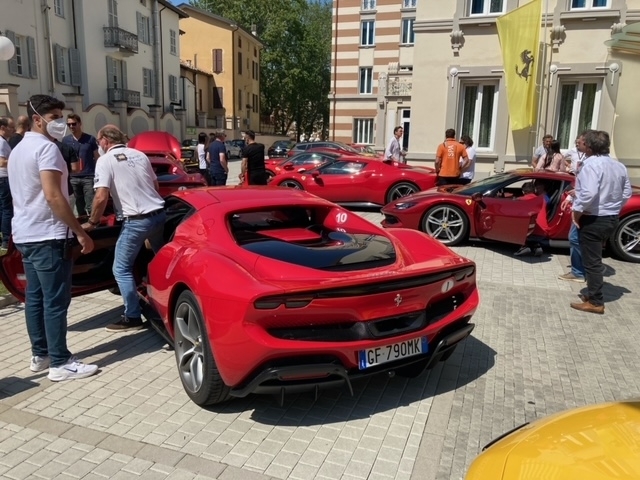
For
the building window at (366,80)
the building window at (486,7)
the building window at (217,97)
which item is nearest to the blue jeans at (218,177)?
the building window at (486,7)

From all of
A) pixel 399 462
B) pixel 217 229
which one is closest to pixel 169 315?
pixel 217 229

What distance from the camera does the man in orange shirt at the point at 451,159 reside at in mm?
10523

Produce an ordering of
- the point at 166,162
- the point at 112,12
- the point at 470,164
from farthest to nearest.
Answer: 1. the point at 112,12
2. the point at 470,164
3. the point at 166,162

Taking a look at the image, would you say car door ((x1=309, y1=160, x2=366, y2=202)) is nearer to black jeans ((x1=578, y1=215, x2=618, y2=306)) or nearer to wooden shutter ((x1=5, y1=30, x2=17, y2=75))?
black jeans ((x1=578, y1=215, x2=618, y2=306))

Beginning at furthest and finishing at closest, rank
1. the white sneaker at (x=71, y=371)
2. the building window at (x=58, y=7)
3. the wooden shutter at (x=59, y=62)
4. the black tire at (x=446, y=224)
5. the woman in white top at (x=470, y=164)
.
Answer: the wooden shutter at (x=59, y=62), the building window at (x=58, y=7), the woman in white top at (x=470, y=164), the black tire at (x=446, y=224), the white sneaker at (x=71, y=371)

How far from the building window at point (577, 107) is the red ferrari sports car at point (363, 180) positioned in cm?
456

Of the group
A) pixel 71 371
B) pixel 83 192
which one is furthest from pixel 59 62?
pixel 71 371

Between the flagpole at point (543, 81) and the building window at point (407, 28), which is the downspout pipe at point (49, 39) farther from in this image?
the building window at point (407, 28)

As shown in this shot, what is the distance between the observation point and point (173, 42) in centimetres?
4006

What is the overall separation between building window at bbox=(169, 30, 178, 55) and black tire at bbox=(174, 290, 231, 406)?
132 feet

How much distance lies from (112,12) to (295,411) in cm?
3415

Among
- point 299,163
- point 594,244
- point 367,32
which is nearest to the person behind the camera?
point 594,244

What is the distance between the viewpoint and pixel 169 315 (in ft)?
12.8

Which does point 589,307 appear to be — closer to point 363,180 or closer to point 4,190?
point 363,180
